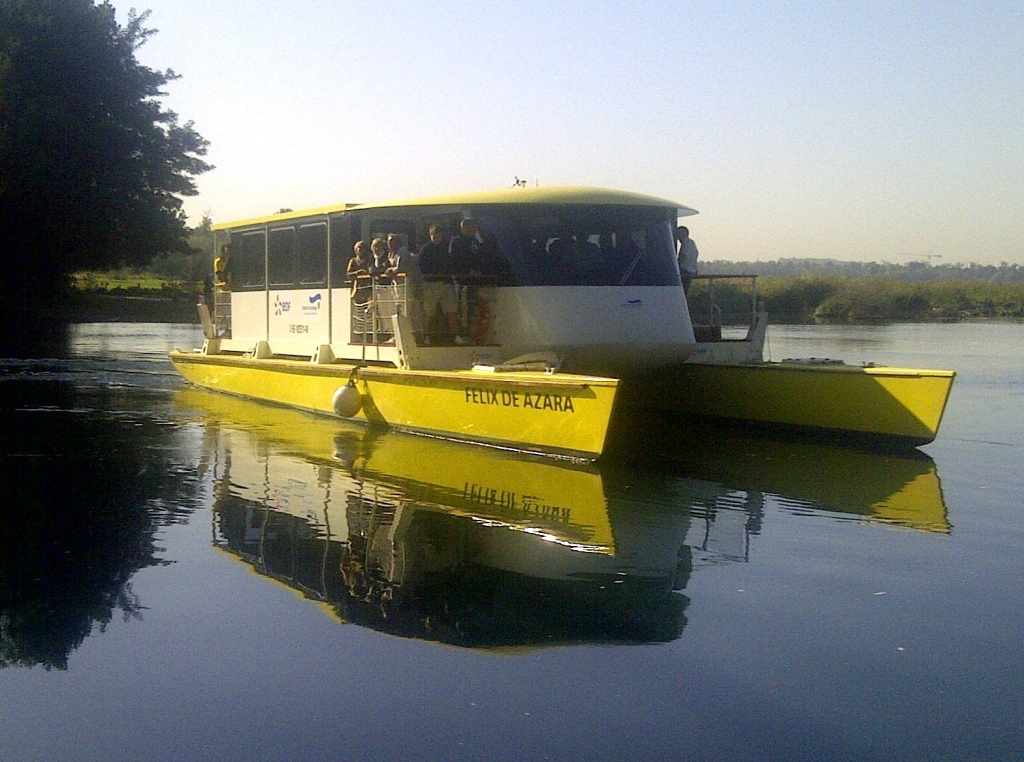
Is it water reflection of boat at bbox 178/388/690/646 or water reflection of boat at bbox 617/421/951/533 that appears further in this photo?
water reflection of boat at bbox 617/421/951/533

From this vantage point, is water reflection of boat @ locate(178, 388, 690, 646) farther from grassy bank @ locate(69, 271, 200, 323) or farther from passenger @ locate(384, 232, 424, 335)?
grassy bank @ locate(69, 271, 200, 323)

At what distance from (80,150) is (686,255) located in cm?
3161

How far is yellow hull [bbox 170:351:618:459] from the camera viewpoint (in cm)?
1166

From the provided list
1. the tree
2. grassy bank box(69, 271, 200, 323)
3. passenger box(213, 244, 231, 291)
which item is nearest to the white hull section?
passenger box(213, 244, 231, 291)

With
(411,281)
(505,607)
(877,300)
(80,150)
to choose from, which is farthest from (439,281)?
(877,300)

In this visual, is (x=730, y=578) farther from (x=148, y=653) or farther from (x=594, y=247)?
(x=594, y=247)

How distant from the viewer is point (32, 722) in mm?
5105

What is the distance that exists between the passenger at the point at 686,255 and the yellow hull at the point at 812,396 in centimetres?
143

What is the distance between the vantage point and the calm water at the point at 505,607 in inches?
199

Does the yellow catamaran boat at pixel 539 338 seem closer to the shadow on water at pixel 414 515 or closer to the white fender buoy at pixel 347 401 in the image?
the white fender buoy at pixel 347 401

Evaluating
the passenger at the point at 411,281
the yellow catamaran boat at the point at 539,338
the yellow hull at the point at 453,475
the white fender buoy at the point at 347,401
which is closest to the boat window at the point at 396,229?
the yellow catamaran boat at the point at 539,338

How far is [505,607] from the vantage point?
22.2 ft

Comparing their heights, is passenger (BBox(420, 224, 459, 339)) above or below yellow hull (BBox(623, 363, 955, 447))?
above

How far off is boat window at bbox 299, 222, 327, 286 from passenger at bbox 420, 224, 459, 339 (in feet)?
7.90
